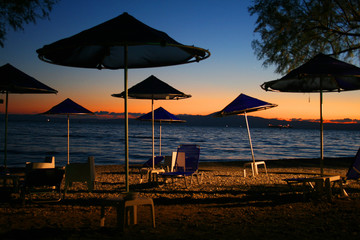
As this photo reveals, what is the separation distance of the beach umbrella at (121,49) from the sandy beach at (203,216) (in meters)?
0.93

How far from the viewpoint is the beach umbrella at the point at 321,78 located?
5.00m

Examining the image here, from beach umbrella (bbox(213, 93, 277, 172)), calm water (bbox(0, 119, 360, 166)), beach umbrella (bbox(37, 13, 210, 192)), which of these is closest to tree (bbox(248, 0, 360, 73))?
beach umbrella (bbox(213, 93, 277, 172))

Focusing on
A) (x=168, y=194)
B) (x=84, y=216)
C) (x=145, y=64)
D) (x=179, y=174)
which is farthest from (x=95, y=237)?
(x=179, y=174)

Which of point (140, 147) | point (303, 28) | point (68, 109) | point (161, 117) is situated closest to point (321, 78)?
point (303, 28)

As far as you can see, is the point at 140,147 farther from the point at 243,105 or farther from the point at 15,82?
the point at 15,82

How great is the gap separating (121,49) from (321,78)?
3.21 meters

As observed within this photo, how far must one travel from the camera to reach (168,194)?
6637 millimetres

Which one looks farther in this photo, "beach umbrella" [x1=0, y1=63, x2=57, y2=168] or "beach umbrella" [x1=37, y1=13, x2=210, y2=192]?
"beach umbrella" [x1=0, y1=63, x2=57, y2=168]

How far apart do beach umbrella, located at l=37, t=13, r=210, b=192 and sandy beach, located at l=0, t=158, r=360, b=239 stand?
93cm

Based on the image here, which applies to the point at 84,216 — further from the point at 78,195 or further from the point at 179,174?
the point at 179,174

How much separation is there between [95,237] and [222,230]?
1420 mm

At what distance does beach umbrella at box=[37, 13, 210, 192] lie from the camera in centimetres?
299

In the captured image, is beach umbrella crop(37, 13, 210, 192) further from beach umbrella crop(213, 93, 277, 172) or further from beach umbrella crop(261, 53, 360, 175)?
beach umbrella crop(213, 93, 277, 172)

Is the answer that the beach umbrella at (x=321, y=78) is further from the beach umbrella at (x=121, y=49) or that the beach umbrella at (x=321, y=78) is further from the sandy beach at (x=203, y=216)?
the beach umbrella at (x=121, y=49)
